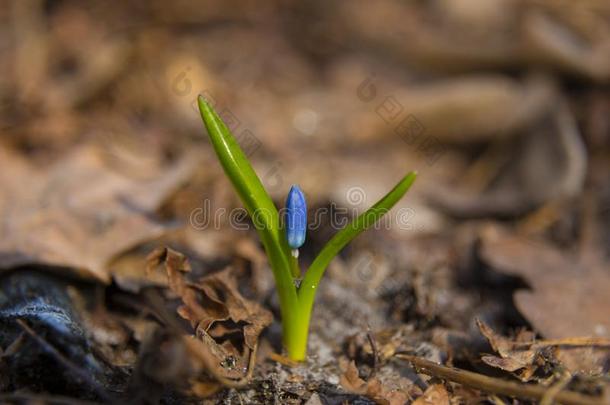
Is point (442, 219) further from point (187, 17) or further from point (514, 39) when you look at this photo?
point (187, 17)

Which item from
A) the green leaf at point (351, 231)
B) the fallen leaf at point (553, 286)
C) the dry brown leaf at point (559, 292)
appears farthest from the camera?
the fallen leaf at point (553, 286)

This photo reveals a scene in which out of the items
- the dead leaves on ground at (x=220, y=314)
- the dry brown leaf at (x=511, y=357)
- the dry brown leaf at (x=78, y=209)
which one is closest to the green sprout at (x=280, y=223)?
the dead leaves on ground at (x=220, y=314)

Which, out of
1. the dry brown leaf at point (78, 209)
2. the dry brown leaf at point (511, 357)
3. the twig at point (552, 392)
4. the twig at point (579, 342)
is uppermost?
the dry brown leaf at point (78, 209)

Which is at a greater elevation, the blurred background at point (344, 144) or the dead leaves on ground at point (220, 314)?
the blurred background at point (344, 144)

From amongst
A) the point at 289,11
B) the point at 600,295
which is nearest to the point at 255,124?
the point at 289,11

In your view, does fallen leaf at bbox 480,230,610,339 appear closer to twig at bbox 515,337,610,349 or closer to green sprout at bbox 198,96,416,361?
twig at bbox 515,337,610,349

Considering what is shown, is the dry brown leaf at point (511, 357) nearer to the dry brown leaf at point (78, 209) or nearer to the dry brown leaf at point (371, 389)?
the dry brown leaf at point (371, 389)
